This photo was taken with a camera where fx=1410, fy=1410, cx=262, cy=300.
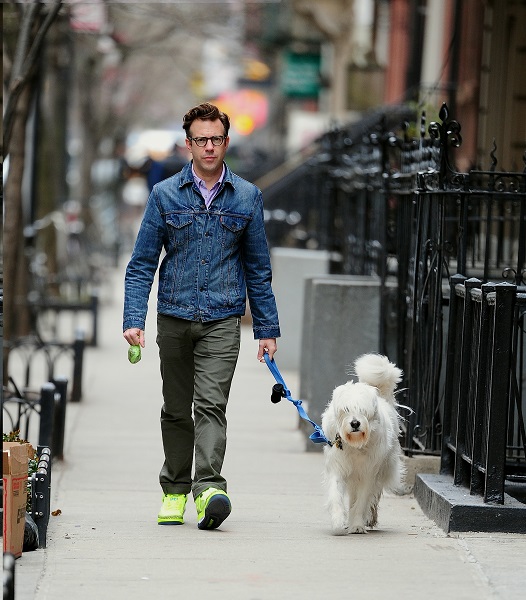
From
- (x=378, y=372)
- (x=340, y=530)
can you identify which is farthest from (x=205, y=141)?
(x=340, y=530)

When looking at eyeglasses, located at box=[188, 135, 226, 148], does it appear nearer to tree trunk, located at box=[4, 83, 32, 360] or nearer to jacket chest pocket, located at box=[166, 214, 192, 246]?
jacket chest pocket, located at box=[166, 214, 192, 246]

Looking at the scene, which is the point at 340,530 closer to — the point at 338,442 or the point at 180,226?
the point at 338,442

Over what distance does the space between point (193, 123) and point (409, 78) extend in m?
15.4

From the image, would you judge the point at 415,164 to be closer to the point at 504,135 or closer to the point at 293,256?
the point at 293,256

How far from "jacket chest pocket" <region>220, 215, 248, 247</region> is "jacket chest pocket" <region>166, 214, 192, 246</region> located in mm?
171

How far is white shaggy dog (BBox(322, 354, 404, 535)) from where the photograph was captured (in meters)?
6.77

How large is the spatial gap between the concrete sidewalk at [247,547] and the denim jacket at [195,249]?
1080 millimetres

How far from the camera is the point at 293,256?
15.4m

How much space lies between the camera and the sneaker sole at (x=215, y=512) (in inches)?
272

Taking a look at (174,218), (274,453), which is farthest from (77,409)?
(174,218)

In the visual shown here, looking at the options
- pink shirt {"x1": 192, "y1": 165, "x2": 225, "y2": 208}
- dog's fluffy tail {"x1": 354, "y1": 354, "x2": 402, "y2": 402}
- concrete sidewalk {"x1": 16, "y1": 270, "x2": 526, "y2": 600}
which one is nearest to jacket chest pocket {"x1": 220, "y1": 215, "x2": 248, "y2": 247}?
pink shirt {"x1": 192, "y1": 165, "x2": 225, "y2": 208}

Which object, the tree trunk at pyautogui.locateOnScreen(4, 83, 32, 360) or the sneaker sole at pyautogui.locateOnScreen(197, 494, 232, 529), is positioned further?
the tree trunk at pyautogui.locateOnScreen(4, 83, 32, 360)

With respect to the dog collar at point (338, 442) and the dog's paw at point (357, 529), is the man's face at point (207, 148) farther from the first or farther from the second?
the dog's paw at point (357, 529)

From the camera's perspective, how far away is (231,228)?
7.08m
